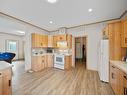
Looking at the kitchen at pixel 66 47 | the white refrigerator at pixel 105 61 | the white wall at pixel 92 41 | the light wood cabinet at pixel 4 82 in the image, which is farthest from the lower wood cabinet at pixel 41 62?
the white refrigerator at pixel 105 61

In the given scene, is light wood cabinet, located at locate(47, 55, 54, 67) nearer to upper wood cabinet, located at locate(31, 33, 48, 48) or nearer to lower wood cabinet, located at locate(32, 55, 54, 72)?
lower wood cabinet, located at locate(32, 55, 54, 72)

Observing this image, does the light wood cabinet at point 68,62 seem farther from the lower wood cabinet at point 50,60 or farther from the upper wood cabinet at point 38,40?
the upper wood cabinet at point 38,40

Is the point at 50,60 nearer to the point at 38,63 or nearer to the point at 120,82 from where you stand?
the point at 38,63

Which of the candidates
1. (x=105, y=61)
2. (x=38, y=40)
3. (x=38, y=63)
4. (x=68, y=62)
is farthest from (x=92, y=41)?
(x=38, y=63)

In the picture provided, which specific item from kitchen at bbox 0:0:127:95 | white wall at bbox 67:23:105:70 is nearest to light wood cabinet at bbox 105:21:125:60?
kitchen at bbox 0:0:127:95

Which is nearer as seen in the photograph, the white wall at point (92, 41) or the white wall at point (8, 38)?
the white wall at point (92, 41)

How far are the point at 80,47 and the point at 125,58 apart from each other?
6.72 m

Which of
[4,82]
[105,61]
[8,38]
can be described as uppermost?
[8,38]

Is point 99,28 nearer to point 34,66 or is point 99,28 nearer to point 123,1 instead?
point 123,1

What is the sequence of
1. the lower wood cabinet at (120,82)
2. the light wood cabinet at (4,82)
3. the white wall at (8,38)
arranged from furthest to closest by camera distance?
the white wall at (8,38) < the lower wood cabinet at (120,82) < the light wood cabinet at (4,82)

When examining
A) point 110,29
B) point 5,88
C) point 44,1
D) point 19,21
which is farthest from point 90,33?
point 5,88

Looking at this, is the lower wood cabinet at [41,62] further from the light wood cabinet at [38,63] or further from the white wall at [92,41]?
the white wall at [92,41]

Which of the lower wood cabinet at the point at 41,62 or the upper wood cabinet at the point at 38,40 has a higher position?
the upper wood cabinet at the point at 38,40

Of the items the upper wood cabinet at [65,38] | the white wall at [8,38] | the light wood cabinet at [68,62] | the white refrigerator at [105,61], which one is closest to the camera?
the white refrigerator at [105,61]
